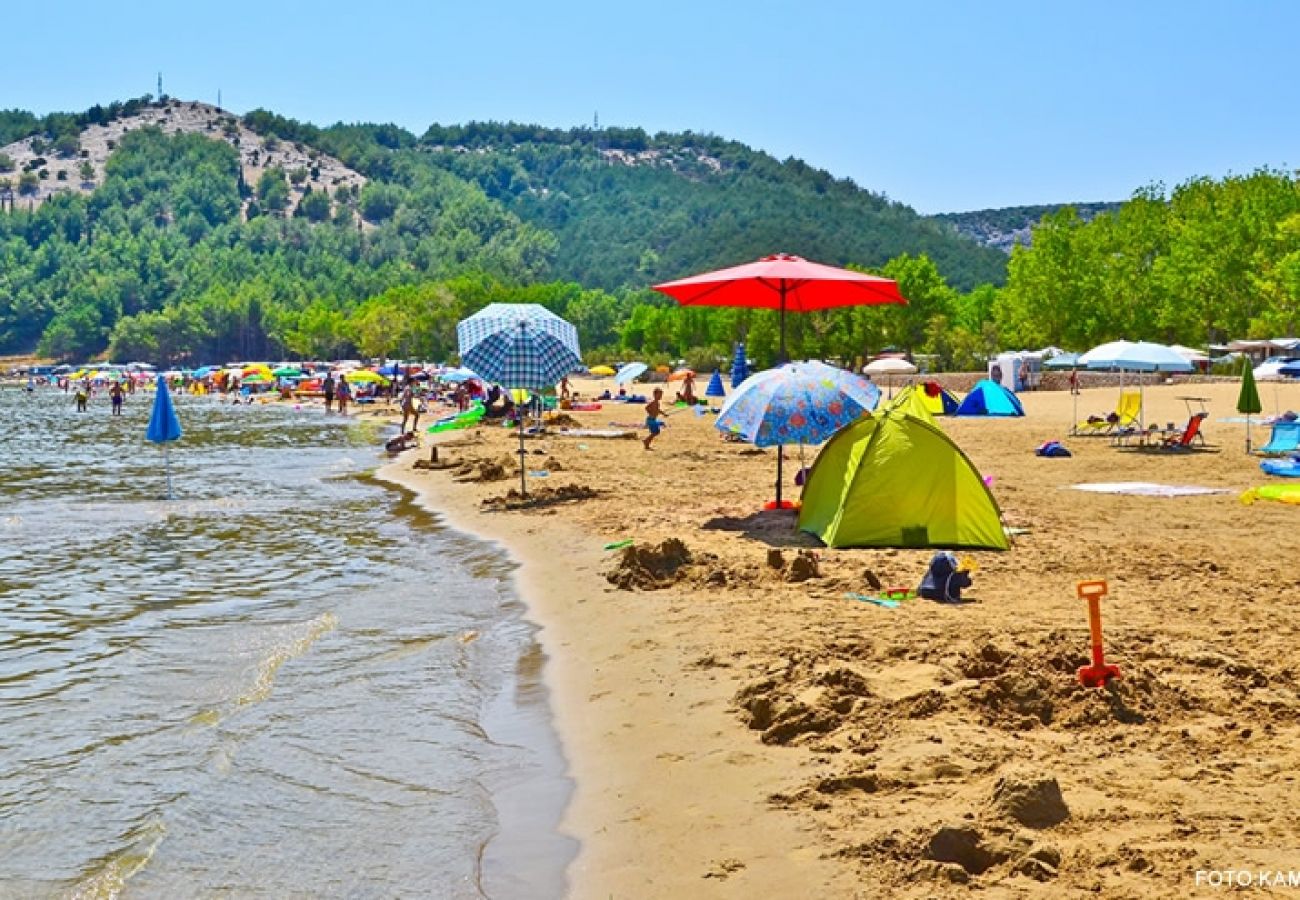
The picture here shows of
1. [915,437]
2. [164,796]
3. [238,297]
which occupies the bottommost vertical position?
[164,796]

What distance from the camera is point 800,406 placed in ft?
41.3

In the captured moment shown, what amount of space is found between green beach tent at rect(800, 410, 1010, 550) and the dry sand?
0.38 m

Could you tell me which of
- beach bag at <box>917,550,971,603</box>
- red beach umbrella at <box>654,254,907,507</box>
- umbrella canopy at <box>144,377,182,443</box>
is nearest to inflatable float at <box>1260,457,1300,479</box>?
red beach umbrella at <box>654,254,907,507</box>

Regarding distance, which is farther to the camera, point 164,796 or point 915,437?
point 915,437

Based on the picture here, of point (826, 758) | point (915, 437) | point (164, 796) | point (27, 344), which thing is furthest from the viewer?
point (27, 344)

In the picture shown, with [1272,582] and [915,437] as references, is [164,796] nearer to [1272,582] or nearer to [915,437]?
[915,437]

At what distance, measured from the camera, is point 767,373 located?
13.3 m

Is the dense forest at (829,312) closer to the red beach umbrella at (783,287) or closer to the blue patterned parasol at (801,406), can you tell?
the red beach umbrella at (783,287)

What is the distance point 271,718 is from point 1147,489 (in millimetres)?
12520

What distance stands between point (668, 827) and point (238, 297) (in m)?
172

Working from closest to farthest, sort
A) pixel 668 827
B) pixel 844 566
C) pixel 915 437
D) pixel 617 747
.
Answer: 1. pixel 668 827
2. pixel 617 747
3. pixel 844 566
4. pixel 915 437

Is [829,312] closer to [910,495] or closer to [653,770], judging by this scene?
[910,495]

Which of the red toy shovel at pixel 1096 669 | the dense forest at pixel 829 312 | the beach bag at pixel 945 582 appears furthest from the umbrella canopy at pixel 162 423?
the dense forest at pixel 829 312

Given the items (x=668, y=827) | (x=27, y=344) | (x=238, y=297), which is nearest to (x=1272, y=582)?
(x=668, y=827)
